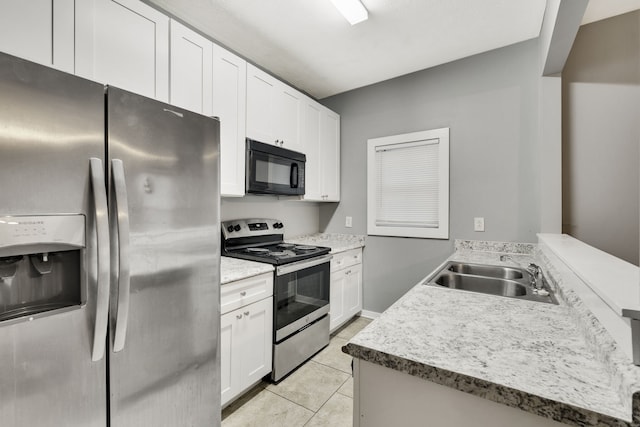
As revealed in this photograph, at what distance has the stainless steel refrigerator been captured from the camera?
857 mm

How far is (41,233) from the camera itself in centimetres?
88

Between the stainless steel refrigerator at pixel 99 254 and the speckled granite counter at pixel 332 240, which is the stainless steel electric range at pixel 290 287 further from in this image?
the stainless steel refrigerator at pixel 99 254

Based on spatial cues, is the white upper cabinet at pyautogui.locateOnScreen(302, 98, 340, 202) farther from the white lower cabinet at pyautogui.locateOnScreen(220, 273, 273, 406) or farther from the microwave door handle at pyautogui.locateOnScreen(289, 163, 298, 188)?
the white lower cabinet at pyautogui.locateOnScreen(220, 273, 273, 406)

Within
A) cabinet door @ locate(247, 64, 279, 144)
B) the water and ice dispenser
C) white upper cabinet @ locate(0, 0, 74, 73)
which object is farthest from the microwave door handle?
the water and ice dispenser

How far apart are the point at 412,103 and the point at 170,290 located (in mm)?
2729

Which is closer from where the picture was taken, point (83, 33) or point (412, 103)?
point (83, 33)

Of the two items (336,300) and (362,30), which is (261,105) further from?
(336,300)

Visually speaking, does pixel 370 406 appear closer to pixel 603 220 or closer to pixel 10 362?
pixel 10 362

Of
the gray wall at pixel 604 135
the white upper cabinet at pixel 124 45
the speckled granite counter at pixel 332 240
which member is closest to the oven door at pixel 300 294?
the speckled granite counter at pixel 332 240

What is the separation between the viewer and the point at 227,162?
200 cm

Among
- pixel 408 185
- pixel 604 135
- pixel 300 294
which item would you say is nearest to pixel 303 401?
pixel 300 294

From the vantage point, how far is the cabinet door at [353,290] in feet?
9.62

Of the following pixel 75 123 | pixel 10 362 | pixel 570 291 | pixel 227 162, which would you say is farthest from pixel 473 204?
pixel 10 362

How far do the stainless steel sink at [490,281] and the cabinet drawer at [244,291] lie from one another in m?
1.02
